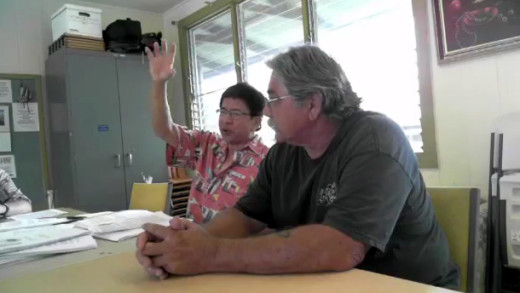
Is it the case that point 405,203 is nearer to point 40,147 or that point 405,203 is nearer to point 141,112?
point 141,112

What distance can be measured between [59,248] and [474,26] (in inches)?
91.6

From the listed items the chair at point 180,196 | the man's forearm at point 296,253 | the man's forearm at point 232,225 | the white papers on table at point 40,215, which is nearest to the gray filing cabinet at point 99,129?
the chair at point 180,196

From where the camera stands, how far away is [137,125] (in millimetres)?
4172

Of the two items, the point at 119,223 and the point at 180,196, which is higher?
the point at 119,223

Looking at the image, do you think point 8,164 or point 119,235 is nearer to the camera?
point 119,235

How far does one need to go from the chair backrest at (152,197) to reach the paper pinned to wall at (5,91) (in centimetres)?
231

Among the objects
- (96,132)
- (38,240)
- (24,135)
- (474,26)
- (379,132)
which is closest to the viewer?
(379,132)

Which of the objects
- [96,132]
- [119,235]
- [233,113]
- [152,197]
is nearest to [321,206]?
[119,235]

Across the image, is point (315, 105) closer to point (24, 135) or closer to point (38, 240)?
point (38, 240)

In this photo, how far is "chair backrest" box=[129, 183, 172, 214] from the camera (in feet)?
7.62

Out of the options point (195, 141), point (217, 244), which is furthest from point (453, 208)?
point (195, 141)

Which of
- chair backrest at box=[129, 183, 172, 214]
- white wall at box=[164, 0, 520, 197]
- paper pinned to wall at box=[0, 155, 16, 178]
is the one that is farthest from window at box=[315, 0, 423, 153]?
paper pinned to wall at box=[0, 155, 16, 178]

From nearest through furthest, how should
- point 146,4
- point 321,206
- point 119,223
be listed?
point 321,206 → point 119,223 → point 146,4

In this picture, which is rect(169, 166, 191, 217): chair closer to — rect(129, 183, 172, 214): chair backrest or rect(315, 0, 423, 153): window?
rect(129, 183, 172, 214): chair backrest
